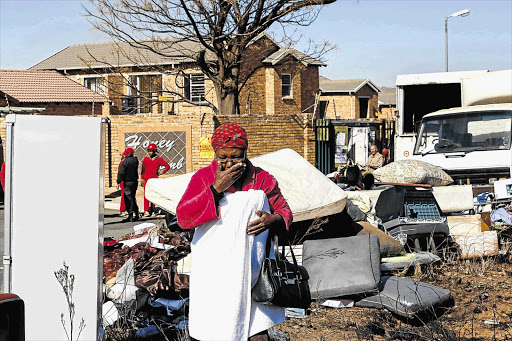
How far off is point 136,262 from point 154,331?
164 cm

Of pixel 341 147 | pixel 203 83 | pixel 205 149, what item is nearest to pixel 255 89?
pixel 203 83

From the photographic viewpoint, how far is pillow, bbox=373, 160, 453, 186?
11336 millimetres

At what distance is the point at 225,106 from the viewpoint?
2488cm

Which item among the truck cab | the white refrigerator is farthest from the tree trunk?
the white refrigerator

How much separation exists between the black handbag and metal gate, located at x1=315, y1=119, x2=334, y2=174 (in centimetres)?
2180

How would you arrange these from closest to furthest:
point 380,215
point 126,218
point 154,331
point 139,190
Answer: point 154,331 → point 380,215 → point 126,218 → point 139,190

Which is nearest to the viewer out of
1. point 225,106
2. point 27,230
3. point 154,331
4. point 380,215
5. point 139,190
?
point 27,230

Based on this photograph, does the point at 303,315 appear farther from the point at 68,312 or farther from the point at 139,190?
the point at 139,190

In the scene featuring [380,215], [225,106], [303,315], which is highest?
[225,106]

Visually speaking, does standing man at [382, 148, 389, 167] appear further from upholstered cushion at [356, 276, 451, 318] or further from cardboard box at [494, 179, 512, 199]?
upholstered cushion at [356, 276, 451, 318]

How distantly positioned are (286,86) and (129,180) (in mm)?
26753

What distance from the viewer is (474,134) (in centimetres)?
1398

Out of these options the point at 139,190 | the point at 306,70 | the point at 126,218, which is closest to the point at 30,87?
the point at 306,70

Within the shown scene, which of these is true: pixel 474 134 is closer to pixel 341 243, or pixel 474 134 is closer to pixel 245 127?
pixel 341 243
